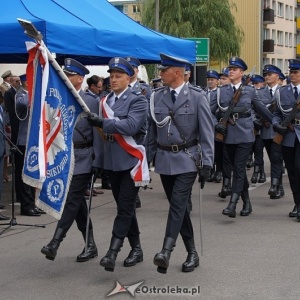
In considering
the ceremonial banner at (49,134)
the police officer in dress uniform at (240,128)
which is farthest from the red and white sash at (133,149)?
the police officer in dress uniform at (240,128)

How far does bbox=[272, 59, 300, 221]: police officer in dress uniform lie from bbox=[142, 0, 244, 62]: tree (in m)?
34.9

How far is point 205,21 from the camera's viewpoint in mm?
45469

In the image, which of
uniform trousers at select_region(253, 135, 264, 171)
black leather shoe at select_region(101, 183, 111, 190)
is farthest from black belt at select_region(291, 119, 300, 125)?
black leather shoe at select_region(101, 183, 111, 190)

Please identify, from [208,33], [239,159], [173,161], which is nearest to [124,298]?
[173,161]

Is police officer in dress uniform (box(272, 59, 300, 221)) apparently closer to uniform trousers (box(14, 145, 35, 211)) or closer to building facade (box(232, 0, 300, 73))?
uniform trousers (box(14, 145, 35, 211))

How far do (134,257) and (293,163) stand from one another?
3586 millimetres

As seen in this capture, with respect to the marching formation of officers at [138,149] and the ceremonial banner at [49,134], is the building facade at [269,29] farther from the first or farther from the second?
the ceremonial banner at [49,134]

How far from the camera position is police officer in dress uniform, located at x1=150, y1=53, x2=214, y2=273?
6.97m

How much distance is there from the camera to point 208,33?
149 feet

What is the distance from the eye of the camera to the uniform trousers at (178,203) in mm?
6848

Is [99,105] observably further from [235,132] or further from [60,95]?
[235,132]

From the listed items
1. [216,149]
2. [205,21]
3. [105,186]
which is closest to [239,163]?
[216,149]

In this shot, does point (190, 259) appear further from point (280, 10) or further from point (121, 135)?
point (280, 10)

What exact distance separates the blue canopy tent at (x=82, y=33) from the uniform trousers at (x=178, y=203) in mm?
3685
